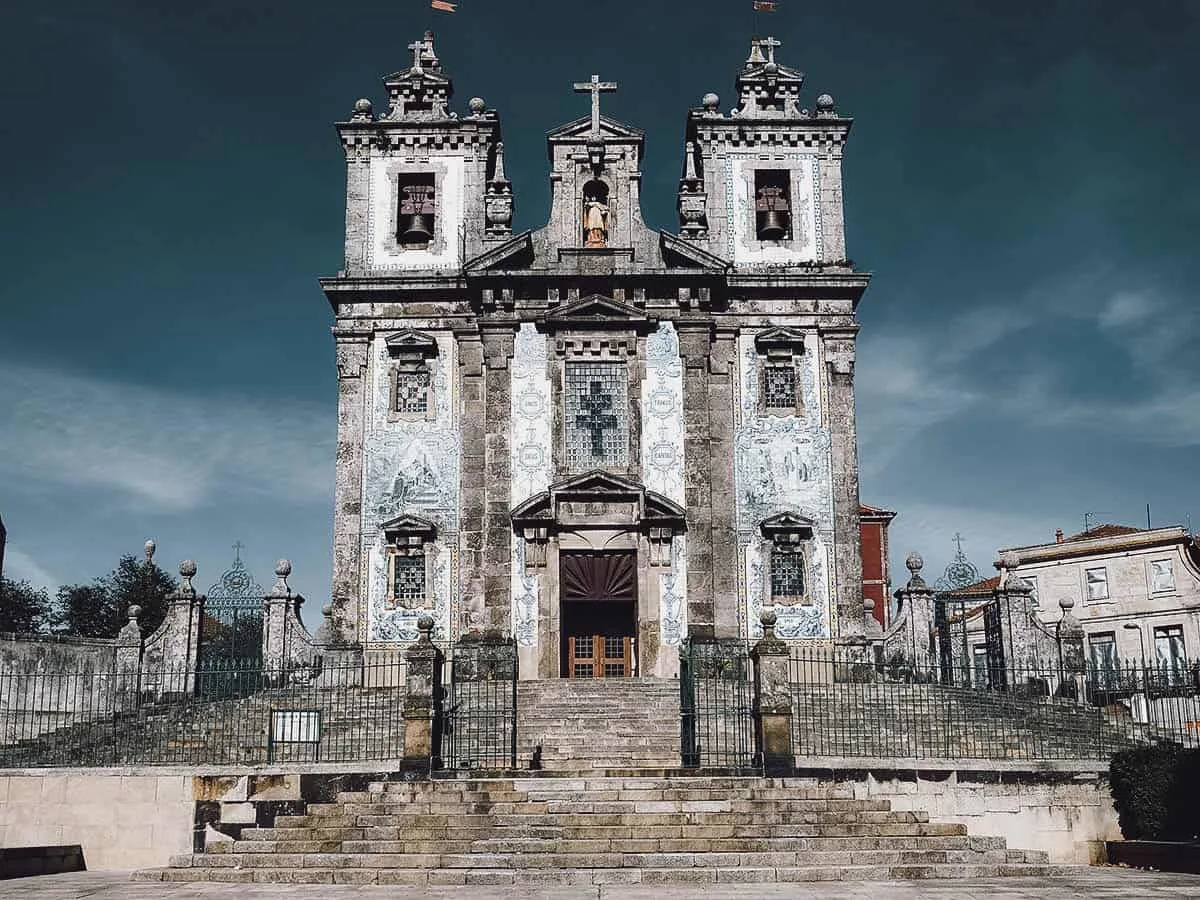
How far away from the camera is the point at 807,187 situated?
29375 millimetres

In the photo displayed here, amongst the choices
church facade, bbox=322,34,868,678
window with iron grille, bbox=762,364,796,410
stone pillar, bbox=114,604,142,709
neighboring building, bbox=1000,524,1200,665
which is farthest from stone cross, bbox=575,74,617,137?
neighboring building, bbox=1000,524,1200,665

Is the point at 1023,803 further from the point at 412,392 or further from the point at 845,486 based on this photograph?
the point at 412,392

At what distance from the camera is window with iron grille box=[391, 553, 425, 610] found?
2655 centimetres

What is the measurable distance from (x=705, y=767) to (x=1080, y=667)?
9.60 m

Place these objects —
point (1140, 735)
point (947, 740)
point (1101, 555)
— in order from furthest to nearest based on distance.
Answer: point (1101, 555)
point (1140, 735)
point (947, 740)

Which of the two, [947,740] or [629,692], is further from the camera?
[629,692]

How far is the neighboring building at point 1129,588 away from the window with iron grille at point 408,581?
906 inches

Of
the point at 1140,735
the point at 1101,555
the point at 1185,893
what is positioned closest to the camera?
the point at 1185,893

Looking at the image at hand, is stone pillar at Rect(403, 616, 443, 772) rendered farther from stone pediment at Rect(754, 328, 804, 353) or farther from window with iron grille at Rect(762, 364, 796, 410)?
stone pediment at Rect(754, 328, 804, 353)

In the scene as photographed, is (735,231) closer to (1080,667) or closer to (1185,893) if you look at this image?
(1080,667)

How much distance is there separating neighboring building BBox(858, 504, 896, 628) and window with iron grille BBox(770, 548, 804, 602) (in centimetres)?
2098

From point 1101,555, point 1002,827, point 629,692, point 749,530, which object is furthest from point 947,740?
point 1101,555

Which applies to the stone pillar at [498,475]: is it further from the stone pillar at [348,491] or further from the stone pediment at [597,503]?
the stone pillar at [348,491]

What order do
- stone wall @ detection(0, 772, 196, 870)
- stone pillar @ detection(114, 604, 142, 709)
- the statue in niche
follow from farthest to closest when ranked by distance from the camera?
the statue in niche, stone pillar @ detection(114, 604, 142, 709), stone wall @ detection(0, 772, 196, 870)
